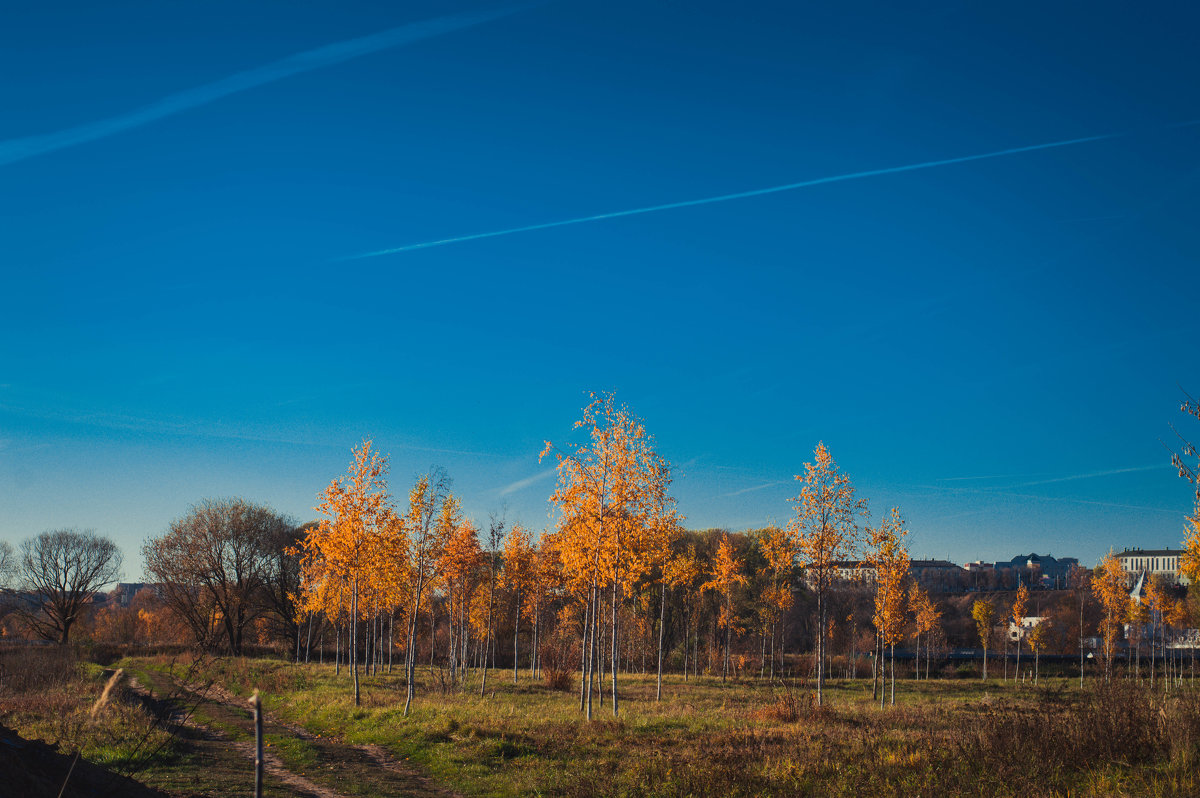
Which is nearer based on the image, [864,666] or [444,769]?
[444,769]

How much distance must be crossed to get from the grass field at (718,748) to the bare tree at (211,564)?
1391 inches

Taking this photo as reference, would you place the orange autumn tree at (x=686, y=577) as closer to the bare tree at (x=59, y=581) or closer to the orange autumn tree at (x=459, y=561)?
the orange autumn tree at (x=459, y=561)

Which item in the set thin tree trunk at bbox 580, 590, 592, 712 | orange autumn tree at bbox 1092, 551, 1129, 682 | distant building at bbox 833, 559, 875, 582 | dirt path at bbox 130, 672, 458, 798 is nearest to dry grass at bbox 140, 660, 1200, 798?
dirt path at bbox 130, 672, 458, 798

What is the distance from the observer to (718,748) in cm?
1473

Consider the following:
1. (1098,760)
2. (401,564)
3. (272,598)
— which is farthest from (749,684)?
(272,598)

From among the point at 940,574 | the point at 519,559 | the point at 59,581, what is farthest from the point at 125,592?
the point at 940,574

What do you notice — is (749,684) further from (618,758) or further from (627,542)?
(618,758)

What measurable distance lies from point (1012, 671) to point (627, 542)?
174 feet

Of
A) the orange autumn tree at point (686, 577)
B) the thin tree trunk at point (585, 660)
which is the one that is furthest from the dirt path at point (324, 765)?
the orange autumn tree at point (686, 577)

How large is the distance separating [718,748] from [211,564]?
5240cm

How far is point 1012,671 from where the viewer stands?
59344 mm

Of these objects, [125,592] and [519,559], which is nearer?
[519,559]

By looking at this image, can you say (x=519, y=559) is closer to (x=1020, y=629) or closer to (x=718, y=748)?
(x=718, y=748)

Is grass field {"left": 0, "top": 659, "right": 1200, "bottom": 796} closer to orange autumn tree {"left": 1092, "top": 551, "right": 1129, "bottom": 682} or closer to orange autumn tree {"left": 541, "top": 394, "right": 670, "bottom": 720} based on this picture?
orange autumn tree {"left": 541, "top": 394, "right": 670, "bottom": 720}
